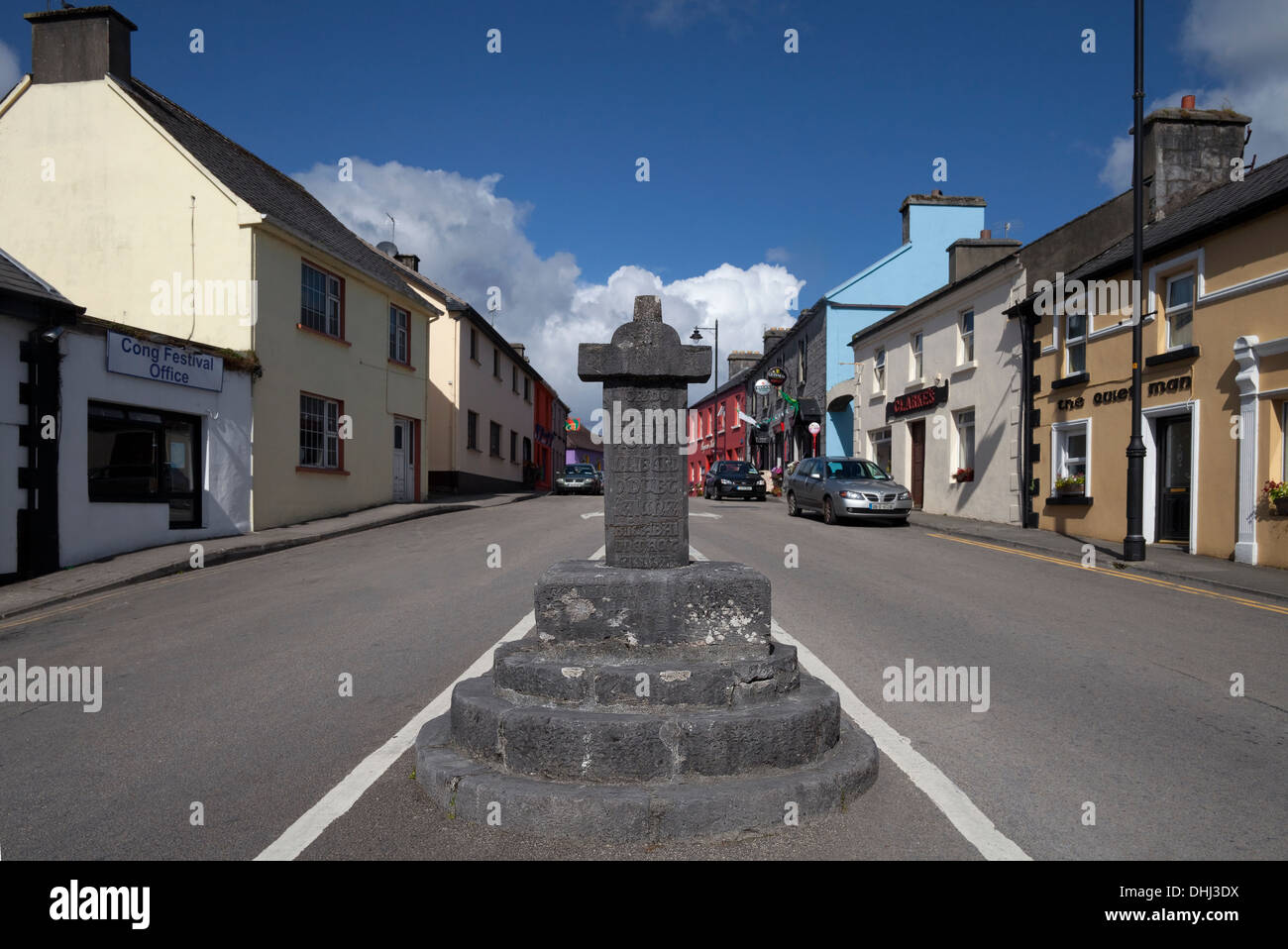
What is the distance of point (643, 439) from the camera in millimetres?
4547

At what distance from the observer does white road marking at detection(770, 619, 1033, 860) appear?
3191 mm

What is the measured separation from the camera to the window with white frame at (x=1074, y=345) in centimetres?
1633

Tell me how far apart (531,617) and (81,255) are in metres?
14.1

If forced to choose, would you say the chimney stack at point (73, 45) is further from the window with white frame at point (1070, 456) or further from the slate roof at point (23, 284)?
the window with white frame at point (1070, 456)

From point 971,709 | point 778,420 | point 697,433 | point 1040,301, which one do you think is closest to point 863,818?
point 971,709

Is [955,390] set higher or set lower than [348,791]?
higher

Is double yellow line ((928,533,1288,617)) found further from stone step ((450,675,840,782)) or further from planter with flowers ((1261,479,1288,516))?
stone step ((450,675,840,782))

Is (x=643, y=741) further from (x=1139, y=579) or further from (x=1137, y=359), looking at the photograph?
(x=1137, y=359)

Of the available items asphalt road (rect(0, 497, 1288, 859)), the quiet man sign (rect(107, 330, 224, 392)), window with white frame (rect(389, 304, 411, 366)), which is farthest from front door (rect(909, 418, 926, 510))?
the quiet man sign (rect(107, 330, 224, 392))

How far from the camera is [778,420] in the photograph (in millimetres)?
36094

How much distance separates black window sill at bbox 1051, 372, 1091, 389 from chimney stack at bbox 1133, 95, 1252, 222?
12.4 ft

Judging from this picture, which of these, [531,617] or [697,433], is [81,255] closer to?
[531,617]

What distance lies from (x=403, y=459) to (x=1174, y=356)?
1859cm

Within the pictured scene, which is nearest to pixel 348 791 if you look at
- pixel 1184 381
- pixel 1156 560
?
pixel 1156 560
